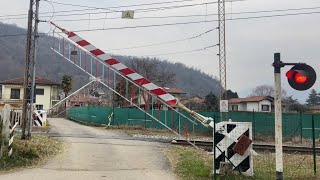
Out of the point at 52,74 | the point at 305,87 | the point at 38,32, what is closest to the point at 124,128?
the point at 38,32

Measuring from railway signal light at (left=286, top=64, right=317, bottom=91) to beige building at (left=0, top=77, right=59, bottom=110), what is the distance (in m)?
66.1

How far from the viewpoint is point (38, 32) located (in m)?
18.1

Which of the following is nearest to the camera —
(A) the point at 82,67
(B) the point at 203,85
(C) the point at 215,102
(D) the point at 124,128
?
(A) the point at 82,67

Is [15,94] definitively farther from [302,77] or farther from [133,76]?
[302,77]

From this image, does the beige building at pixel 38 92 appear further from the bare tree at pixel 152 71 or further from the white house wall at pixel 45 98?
the bare tree at pixel 152 71

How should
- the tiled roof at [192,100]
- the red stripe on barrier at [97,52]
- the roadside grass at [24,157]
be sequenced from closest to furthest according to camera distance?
the roadside grass at [24,157] < the red stripe on barrier at [97,52] < the tiled roof at [192,100]

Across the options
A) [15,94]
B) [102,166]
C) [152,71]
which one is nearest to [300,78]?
[102,166]

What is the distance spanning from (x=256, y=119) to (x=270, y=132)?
57.6 inches

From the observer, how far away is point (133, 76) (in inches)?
626

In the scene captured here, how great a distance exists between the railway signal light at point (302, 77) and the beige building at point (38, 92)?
66.1 m

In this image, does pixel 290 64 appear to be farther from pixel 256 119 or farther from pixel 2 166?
pixel 256 119

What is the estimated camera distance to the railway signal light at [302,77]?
27.3ft

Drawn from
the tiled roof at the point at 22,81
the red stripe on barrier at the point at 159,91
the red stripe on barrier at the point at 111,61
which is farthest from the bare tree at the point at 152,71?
the red stripe on barrier at the point at 159,91

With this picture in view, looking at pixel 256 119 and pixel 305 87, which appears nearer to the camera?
pixel 305 87
